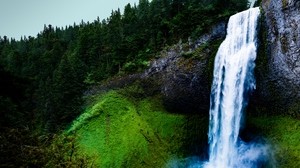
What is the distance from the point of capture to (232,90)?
32.2 metres

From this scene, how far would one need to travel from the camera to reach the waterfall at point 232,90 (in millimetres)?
31078

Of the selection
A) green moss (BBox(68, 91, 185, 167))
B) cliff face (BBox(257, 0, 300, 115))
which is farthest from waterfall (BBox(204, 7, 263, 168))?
green moss (BBox(68, 91, 185, 167))

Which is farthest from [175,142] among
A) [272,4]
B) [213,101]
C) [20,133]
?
[20,133]

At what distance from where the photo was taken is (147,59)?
41156 millimetres

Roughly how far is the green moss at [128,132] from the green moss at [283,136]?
769 centimetres

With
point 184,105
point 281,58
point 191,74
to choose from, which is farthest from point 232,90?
point 184,105

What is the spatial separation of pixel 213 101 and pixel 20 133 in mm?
22931

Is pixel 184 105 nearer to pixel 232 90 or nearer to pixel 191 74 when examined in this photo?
pixel 191 74

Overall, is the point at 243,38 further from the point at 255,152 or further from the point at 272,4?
the point at 255,152

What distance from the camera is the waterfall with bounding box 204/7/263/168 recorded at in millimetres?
31078

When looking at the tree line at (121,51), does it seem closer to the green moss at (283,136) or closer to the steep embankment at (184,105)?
the steep embankment at (184,105)

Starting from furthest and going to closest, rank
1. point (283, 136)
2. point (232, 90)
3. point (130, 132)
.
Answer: point (130, 132) < point (232, 90) < point (283, 136)

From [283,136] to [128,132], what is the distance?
13.3m

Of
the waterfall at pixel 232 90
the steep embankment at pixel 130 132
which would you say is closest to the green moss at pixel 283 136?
the waterfall at pixel 232 90
